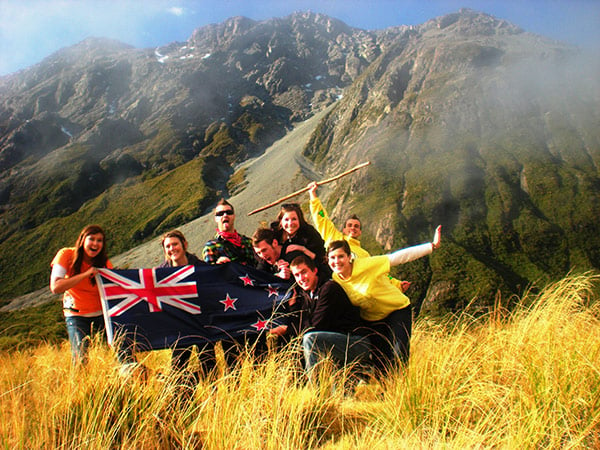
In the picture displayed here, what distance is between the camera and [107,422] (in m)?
2.82

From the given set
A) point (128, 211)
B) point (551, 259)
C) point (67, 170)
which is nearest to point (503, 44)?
point (551, 259)

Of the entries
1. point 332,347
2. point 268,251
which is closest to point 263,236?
point 268,251

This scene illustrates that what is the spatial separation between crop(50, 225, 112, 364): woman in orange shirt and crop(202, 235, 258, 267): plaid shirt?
4.87ft

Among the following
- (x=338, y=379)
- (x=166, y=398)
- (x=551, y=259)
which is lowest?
(x=551, y=259)

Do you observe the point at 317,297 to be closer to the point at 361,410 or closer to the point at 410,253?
the point at 361,410

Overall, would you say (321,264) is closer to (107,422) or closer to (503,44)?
(107,422)

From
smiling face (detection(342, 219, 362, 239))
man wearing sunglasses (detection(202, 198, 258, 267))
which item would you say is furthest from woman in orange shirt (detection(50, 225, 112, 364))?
smiling face (detection(342, 219, 362, 239))

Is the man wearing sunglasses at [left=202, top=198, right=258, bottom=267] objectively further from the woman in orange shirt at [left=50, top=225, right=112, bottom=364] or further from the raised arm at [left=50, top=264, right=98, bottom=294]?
the raised arm at [left=50, top=264, right=98, bottom=294]

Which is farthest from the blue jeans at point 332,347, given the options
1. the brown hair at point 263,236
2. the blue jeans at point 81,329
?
the blue jeans at point 81,329

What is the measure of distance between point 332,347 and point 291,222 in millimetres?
2131

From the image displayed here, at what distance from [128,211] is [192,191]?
28.5 meters

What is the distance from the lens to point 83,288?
518cm

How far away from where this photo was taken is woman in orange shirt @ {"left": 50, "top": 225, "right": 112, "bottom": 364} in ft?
16.3

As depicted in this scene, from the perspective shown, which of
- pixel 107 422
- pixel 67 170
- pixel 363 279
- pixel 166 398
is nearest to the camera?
pixel 107 422
